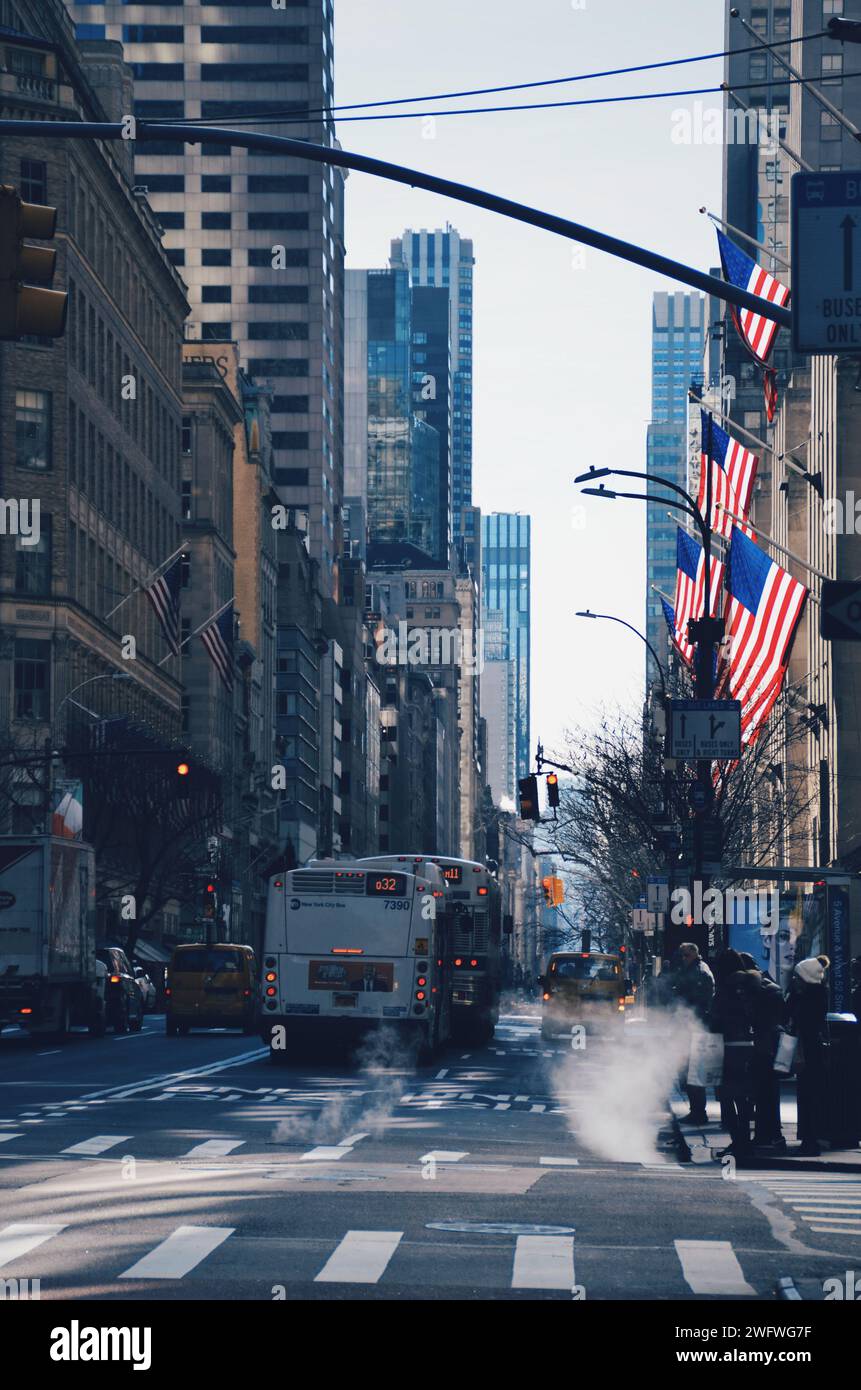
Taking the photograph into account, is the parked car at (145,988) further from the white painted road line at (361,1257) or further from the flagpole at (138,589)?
the white painted road line at (361,1257)

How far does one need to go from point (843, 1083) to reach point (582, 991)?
32.2 m

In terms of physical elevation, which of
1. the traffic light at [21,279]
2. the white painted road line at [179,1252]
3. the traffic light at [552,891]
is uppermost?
the traffic light at [21,279]

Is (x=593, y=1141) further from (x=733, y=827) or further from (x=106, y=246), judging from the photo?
(x=106, y=246)

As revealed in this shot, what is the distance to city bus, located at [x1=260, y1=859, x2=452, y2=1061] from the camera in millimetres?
34781

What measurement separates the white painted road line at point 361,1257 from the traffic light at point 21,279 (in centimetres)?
564

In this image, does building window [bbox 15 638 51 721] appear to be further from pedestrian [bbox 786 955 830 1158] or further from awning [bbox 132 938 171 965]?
pedestrian [bbox 786 955 830 1158]

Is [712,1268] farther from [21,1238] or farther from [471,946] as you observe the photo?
[471,946]

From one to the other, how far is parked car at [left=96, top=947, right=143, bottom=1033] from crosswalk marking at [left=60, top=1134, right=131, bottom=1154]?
2908 centimetres

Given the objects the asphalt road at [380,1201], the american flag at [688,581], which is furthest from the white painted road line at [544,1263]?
the american flag at [688,581]

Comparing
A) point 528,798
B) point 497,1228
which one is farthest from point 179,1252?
point 528,798

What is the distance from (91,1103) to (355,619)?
150m

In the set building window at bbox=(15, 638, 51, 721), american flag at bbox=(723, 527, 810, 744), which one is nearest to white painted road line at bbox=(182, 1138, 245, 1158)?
american flag at bbox=(723, 527, 810, 744)

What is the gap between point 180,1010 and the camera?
50.1 meters

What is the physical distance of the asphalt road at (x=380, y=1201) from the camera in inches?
473
